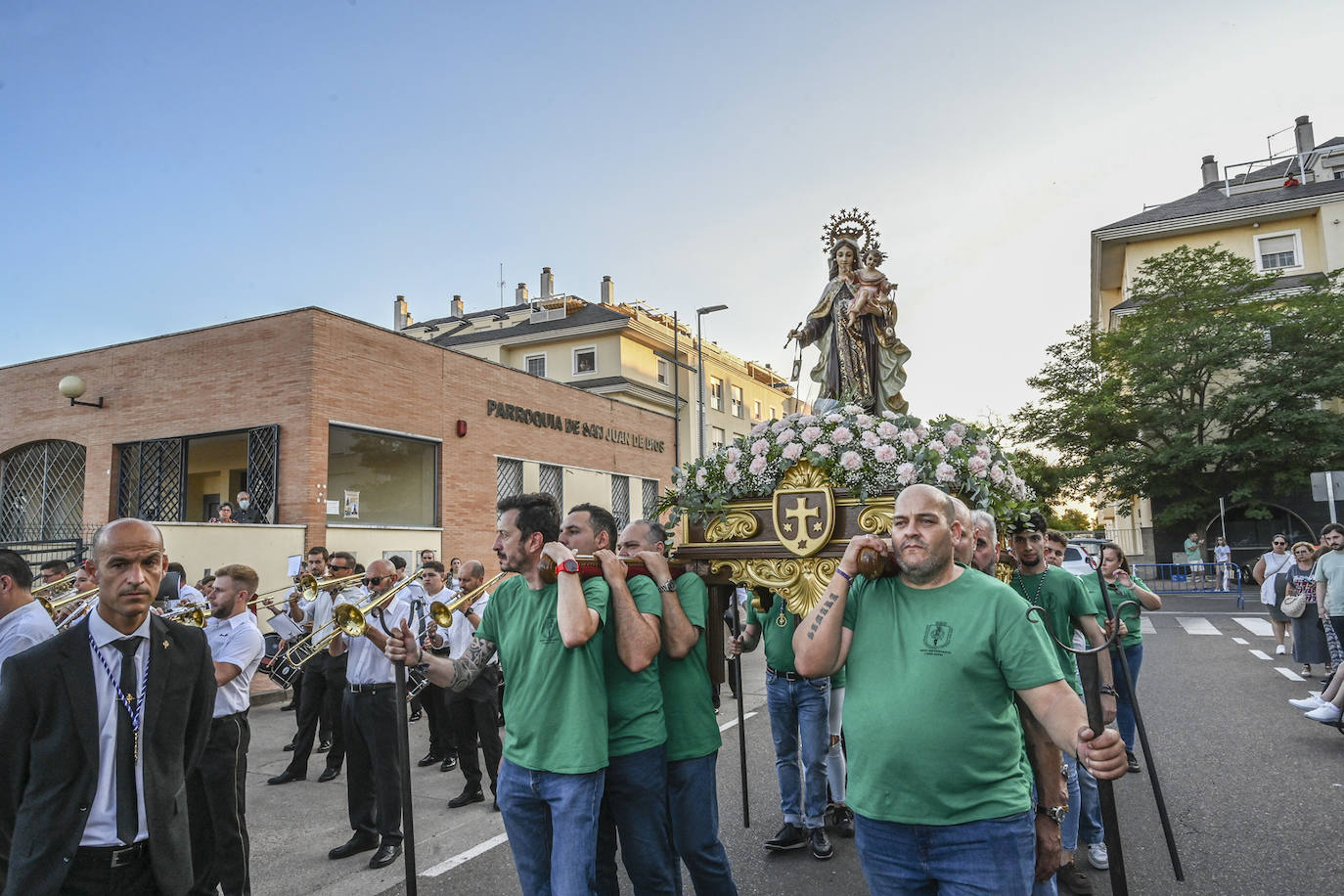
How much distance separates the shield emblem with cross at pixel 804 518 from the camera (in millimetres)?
4078

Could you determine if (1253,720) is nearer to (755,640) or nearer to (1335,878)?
(1335,878)

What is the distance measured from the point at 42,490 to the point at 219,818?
19135mm

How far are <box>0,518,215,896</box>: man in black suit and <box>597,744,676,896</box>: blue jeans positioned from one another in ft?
5.36

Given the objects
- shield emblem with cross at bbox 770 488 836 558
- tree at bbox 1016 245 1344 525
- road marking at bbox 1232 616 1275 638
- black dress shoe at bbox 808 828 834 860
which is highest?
tree at bbox 1016 245 1344 525

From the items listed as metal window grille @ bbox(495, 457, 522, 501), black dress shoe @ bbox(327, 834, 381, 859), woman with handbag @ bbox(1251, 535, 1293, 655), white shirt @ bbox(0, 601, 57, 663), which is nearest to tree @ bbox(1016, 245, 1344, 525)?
woman with handbag @ bbox(1251, 535, 1293, 655)

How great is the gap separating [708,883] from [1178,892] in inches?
110

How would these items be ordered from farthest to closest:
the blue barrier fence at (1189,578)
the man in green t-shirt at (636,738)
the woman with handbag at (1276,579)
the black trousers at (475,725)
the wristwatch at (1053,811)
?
1. the blue barrier fence at (1189,578)
2. the woman with handbag at (1276,579)
3. the black trousers at (475,725)
4. the man in green t-shirt at (636,738)
5. the wristwatch at (1053,811)

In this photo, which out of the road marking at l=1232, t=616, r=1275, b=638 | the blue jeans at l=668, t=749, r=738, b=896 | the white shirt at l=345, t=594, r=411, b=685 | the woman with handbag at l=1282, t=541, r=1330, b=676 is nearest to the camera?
the blue jeans at l=668, t=749, r=738, b=896

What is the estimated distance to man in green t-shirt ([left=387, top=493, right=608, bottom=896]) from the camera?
329cm

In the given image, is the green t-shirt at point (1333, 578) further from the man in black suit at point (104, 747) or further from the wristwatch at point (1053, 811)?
the man in black suit at point (104, 747)

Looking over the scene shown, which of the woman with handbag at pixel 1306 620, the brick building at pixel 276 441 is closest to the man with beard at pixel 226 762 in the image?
the brick building at pixel 276 441

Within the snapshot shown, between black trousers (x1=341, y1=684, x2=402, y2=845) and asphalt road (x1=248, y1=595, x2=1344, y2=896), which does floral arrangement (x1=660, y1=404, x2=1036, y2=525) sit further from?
black trousers (x1=341, y1=684, x2=402, y2=845)

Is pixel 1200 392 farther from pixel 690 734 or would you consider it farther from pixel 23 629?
pixel 23 629

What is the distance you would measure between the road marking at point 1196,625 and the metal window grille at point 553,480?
15.2 meters
